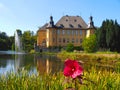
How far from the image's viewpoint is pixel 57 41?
2928 inches

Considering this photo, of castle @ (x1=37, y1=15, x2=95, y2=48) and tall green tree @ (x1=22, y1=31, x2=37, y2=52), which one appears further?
tall green tree @ (x1=22, y1=31, x2=37, y2=52)

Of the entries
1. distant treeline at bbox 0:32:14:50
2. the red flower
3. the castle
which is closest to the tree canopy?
the castle

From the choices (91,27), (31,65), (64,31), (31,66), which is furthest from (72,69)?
(64,31)

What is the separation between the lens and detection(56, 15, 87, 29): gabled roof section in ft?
238

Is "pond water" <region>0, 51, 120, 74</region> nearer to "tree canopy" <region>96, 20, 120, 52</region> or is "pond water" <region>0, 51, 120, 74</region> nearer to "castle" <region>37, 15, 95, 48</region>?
"tree canopy" <region>96, 20, 120, 52</region>

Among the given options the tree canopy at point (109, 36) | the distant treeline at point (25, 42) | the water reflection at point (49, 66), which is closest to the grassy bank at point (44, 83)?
the water reflection at point (49, 66)

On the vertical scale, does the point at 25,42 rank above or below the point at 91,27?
below

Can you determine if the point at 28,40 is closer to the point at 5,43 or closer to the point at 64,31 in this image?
the point at 5,43

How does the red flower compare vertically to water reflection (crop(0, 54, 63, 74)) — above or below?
above

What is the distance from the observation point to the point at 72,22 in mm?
72688

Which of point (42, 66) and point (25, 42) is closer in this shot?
point (42, 66)

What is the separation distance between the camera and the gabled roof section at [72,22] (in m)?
72.4

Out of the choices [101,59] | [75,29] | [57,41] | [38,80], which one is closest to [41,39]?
[57,41]

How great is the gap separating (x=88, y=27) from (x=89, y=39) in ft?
73.3
